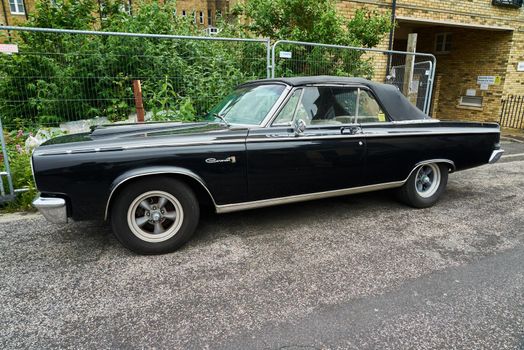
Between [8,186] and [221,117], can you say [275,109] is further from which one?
[8,186]

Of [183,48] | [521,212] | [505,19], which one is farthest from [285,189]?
[505,19]

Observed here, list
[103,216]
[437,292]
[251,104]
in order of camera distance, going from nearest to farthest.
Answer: [437,292], [103,216], [251,104]

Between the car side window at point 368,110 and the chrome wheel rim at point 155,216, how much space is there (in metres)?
2.21

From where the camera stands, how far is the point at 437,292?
264 cm

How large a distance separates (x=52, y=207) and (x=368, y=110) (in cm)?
329

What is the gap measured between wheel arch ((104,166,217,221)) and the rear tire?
2485 millimetres

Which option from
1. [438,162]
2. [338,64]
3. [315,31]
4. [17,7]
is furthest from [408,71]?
[17,7]

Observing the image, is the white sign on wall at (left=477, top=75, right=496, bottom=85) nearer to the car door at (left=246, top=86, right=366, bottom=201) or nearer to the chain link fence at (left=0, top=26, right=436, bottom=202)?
the chain link fence at (left=0, top=26, right=436, bottom=202)

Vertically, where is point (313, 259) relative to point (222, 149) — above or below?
below

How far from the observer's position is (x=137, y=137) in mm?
3129

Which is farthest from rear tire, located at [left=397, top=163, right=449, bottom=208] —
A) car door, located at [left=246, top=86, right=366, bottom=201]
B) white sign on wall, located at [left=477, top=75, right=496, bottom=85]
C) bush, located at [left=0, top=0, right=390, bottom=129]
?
white sign on wall, located at [left=477, top=75, right=496, bottom=85]

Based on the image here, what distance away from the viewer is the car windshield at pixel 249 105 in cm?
359

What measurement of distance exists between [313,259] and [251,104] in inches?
69.6

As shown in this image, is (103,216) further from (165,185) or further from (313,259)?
(313,259)
